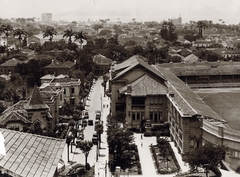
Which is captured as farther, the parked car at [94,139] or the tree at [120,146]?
the parked car at [94,139]

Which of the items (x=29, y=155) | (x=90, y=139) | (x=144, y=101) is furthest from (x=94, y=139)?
(x=29, y=155)

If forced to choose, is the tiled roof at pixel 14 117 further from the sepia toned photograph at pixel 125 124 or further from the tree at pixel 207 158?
the tree at pixel 207 158

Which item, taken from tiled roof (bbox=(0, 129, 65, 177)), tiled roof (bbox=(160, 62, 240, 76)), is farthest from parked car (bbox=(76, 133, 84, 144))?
tiled roof (bbox=(160, 62, 240, 76))

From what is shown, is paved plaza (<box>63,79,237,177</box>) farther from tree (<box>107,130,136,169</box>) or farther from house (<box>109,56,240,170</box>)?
house (<box>109,56,240,170</box>)

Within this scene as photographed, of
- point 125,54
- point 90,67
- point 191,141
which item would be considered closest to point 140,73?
point 191,141

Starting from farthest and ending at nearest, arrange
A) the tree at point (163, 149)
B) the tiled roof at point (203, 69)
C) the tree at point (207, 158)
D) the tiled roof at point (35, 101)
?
1. the tiled roof at point (203, 69)
2. the tiled roof at point (35, 101)
3. the tree at point (163, 149)
4. the tree at point (207, 158)

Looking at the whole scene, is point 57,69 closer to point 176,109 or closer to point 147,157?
point 176,109

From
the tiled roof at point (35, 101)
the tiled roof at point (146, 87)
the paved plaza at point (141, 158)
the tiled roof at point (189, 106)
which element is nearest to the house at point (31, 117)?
the tiled roof at point (35, 101)

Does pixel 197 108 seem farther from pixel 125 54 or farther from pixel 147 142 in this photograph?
pixel 125 54
